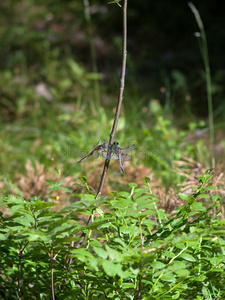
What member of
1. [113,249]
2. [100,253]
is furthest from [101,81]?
[100,253]

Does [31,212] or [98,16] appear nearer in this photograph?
[31,212]

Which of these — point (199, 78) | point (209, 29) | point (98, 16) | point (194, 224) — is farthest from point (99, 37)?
point (194, 224)

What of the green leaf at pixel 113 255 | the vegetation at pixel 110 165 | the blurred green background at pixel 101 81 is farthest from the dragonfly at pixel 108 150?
the blurred green background at pixel 101 81

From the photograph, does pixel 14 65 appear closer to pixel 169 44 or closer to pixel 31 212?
pixel 169 44

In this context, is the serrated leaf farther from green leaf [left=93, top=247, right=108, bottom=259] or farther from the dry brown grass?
the dry brown grass

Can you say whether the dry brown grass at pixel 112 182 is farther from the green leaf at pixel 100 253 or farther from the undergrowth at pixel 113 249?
the green leaf at pixel 100 253

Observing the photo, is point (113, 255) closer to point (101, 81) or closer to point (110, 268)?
point (110, 268)

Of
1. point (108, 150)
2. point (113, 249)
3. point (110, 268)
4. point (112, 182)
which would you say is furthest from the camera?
point (112, 182)
